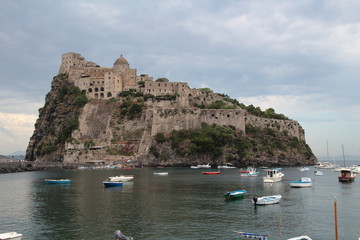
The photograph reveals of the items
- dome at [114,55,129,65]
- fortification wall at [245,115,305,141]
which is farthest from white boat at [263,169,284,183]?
dome at [114,55,129,65]

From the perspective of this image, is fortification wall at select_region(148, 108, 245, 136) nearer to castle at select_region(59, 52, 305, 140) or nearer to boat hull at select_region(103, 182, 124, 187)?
castle at select_region(59, 52, 305, 140)

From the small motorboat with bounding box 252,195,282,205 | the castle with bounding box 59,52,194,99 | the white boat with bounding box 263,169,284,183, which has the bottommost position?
the small motorboat with bounding box 252,195,282,205

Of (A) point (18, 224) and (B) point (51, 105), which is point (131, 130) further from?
(A) point (18, 224)

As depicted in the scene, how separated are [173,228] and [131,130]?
2575 inches

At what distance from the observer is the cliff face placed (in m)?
82.2

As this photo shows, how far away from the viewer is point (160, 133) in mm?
83125

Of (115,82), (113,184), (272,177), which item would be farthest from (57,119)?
(272,177)

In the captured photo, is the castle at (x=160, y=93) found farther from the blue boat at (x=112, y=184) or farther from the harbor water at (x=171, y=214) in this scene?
the harbor water at (x=171, y=214)

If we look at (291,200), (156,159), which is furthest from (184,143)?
(291,200)

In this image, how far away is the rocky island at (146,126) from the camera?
3250 inches

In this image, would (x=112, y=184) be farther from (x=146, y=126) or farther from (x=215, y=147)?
(x=146, y=126)

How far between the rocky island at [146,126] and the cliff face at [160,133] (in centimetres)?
22

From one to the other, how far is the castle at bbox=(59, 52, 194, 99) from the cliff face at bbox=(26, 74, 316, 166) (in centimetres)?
238

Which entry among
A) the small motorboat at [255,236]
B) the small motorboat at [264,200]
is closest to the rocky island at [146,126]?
the small motorboat at [264,200]
